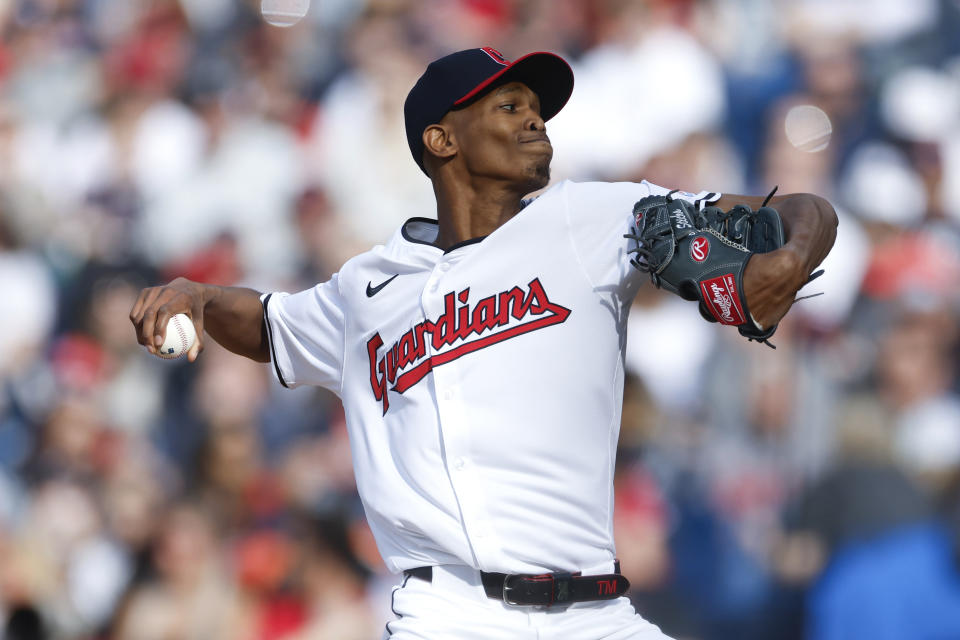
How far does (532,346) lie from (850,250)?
11.4 feet

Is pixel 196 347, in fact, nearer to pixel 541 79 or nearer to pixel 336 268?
pixel 541 79

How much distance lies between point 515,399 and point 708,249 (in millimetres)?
604

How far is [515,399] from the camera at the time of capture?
10.0 ft

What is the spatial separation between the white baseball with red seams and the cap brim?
13.8 inches

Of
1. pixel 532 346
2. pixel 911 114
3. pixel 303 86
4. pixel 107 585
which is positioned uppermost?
pixel 303 86

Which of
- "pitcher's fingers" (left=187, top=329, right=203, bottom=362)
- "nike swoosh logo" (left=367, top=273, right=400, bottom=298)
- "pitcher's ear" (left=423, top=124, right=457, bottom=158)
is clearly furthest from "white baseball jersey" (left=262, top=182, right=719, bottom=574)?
"pitcher's fingers" (left=187, top=329, right=203, bottom=362)

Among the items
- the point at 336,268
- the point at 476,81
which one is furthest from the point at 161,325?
the point at 336,268

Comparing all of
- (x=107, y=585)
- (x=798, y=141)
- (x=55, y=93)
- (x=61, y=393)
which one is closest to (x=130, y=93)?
(x=55, y=93)

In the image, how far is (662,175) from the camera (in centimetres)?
661

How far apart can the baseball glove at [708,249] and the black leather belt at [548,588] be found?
706 millimetres

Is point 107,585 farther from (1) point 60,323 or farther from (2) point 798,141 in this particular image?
(2) point 798,141

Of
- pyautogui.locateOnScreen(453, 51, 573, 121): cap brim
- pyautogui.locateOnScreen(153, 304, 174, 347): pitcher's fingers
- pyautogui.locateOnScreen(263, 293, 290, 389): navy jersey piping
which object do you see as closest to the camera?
pyautogui.locateOnScreen(153, 304, 174, 347): pitcher's fingers

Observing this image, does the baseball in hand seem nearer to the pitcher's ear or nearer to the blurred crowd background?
the pitcher's ear

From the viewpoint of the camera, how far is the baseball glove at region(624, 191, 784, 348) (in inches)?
107
